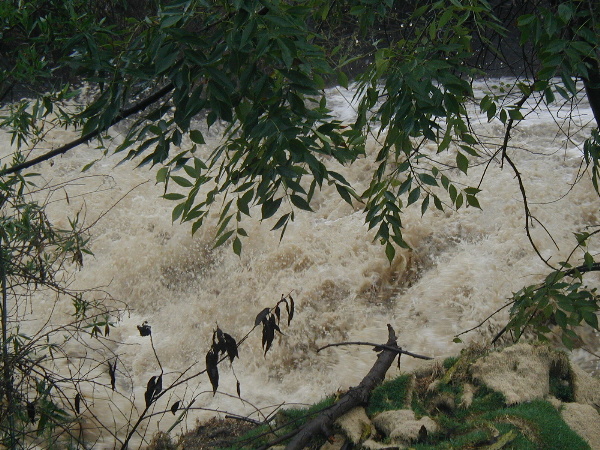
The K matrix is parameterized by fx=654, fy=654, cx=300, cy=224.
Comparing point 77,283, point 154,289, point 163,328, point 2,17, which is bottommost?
point 2,17

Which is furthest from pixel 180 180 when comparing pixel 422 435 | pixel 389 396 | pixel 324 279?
pixel 324 279

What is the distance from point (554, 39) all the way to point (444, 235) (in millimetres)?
4623

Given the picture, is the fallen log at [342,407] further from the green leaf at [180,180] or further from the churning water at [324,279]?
the churning water at [324,279]

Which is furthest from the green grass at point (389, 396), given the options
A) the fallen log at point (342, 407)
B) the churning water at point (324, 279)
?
the churning water at point (324, 279)

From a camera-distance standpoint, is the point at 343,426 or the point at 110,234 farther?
the point at 110,234

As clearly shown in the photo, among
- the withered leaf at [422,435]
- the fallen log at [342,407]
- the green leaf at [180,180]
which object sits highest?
the green leaf at [180,180]

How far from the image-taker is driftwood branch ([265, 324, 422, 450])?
9.37 feet

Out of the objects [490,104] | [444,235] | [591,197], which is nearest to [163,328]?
[444,235]

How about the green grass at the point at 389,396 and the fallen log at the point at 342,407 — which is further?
the green grass at the point at 389,396

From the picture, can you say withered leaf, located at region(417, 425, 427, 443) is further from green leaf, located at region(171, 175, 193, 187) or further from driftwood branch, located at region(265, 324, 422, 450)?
green leaf, located at region(171, 175, 193, 187)

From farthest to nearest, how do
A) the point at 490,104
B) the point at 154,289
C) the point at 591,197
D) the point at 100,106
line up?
1. the point at 154,289
2. the point at 591,197
3. the point at 490,104
4. the point at 100,106

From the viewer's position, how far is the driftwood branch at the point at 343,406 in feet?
9.37

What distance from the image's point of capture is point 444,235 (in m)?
6.52

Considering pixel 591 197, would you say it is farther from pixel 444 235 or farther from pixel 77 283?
pixel 77 283
